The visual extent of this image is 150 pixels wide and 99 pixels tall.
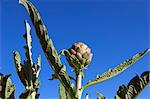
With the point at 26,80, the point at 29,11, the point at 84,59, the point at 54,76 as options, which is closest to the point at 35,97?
the point at 26,80

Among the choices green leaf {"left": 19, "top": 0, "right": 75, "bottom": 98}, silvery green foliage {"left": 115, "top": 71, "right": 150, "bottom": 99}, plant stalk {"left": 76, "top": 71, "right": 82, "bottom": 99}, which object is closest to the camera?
green leaf {"left": 19, "top": 0, "right": 75, "bottom": 98}

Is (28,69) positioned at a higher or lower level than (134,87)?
higher

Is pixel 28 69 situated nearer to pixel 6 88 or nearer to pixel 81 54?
pixel 6 88

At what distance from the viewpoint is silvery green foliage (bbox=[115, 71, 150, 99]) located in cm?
205

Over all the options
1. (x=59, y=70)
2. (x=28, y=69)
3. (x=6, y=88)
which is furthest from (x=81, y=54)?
(x=6, y=88)

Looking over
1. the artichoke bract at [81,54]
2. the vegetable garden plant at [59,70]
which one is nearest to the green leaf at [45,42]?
the vegetable garden plant at [59,70]

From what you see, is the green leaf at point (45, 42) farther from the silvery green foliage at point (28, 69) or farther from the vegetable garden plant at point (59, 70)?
the silvery green foliage at point (28, 69)

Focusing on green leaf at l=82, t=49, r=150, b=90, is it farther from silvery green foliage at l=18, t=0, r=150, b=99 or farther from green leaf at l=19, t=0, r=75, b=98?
green leaf at l=19, t=0, r=75, b=98

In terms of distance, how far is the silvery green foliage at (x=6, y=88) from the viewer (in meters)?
2.08

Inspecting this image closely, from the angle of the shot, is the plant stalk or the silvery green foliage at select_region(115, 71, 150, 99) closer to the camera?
the plant stalk

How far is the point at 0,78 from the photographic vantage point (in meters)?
2.10

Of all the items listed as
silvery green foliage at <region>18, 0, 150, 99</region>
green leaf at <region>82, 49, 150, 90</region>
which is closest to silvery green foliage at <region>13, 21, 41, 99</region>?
silvery green foliage at <region>18, 0, 150, 99</region>

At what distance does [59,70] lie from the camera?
72.6 inches

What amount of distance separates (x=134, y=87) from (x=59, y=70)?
1.69ft
